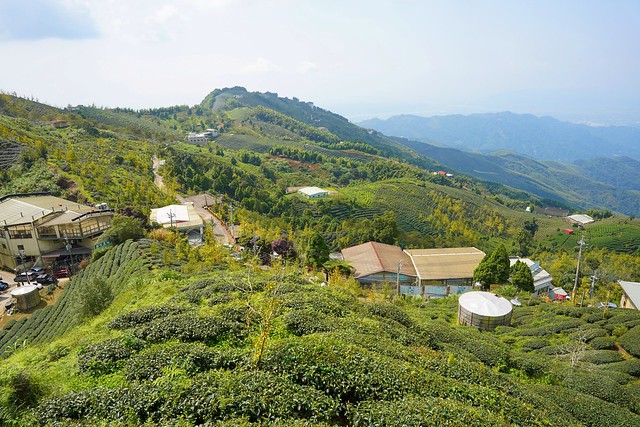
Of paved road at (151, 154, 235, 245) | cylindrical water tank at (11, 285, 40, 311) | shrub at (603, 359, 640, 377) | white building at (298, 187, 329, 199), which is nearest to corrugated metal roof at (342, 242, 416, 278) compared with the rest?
paved road at (151, 154, 235, 245)

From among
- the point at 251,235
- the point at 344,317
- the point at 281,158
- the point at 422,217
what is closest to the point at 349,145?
the point at 281,158

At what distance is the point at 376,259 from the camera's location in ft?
118

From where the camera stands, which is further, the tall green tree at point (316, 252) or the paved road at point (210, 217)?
the paved road at point (210, 217)

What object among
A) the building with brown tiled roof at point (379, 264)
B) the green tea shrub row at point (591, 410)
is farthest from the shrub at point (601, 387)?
the building with brown tiled roof at point (379, 264)

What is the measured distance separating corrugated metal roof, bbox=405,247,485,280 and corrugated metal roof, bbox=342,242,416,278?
934 millimetres

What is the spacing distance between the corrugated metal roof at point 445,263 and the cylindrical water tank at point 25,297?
3013 centimetres

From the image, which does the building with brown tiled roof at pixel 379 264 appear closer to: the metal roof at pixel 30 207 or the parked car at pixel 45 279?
the parked car at pixel 45 279

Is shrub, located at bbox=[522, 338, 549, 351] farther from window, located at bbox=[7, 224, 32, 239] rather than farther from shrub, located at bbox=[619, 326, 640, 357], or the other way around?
window, located at bbox=[7, 224, 32, 239]

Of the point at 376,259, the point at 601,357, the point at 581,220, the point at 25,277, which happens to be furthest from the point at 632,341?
the point at 581,220

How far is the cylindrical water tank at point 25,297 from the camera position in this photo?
946 inches

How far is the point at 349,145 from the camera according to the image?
12638 centimetres

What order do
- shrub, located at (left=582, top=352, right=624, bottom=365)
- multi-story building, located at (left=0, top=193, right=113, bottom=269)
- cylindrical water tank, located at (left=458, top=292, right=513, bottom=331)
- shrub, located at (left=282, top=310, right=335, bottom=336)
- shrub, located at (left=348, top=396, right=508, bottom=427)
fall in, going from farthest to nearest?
multi-story building, located at (left=0, top=193, right=113, bottom=269) → cylindrical water tank, located at (left=458, top=292, right=513, bottom=331) → shrub, located at (left=582, top=352, right=624, bottom=365) → shrub, located at (left=282, top=310, right=335, bottom=336) → shrub, located at (left=348, top=396, right=508, bottom=427)

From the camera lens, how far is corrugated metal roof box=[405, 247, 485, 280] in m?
34.4

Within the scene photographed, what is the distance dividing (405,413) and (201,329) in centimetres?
631
